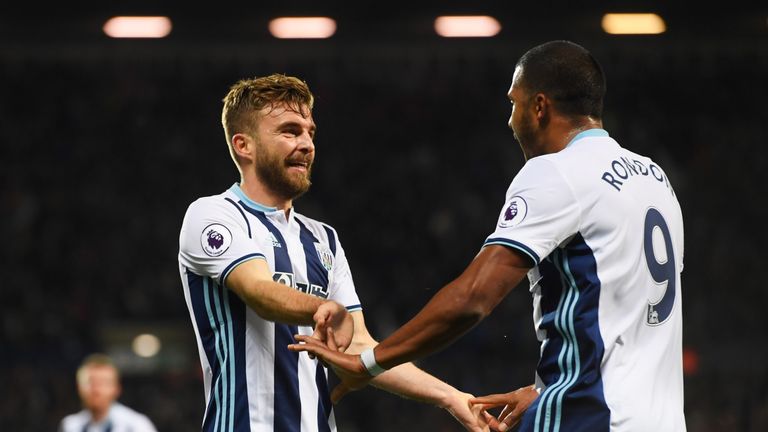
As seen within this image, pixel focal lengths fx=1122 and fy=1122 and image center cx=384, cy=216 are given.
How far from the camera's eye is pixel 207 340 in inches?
151

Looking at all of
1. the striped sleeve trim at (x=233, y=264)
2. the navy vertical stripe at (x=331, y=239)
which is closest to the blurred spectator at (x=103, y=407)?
the navy vertical stripe at (x=331, y=239)

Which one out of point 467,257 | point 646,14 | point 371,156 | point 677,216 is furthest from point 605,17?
point 677,216

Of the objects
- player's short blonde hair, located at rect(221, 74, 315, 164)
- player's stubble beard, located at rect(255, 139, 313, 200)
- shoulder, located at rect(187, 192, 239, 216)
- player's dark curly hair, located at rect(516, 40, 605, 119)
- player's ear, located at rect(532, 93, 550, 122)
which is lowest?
shoulder, located at rect(187, 192, 239, 216)

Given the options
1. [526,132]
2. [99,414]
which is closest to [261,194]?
[526,132]

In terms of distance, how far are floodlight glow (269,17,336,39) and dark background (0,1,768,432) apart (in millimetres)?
198

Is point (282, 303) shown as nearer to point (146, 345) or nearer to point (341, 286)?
point (341, 286)

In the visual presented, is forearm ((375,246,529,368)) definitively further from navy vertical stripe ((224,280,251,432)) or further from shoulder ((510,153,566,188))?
navy vertical stripe ((224,280,251,432))

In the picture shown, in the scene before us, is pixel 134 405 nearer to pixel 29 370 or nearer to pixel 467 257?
pixel 29 370

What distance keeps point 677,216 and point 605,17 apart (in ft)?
30.6

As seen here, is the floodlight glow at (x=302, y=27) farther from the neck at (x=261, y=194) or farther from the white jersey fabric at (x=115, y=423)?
the neck at (x=261, y=194)

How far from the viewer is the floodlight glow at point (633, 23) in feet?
40.9

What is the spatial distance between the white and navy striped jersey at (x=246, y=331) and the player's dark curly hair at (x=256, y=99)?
11.1 inches

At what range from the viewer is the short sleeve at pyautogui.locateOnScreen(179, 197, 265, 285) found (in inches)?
148

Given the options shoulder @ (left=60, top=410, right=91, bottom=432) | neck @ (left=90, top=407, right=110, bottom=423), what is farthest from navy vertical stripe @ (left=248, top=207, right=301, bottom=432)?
shoulder @ (left=60, top=410, right=91, bottom=432)
